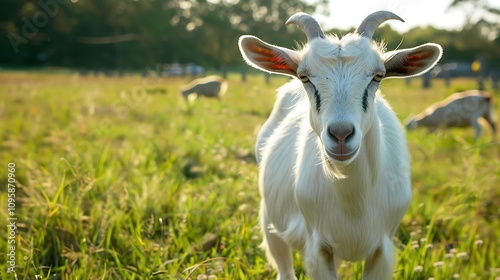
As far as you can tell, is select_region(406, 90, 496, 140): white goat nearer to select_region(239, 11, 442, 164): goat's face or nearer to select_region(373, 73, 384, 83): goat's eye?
select_region(239, 11, 442, 164): goat's face

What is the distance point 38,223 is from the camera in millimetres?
3680

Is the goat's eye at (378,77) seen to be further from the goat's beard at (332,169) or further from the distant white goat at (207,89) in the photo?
the distant white goat at (207,89)

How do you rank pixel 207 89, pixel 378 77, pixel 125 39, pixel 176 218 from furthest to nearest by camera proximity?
pixel 125 39
pixel 207 89
pixel 176 218
pixel 378 77

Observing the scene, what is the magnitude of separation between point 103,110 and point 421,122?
24.2ft

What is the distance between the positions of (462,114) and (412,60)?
9.08 meters

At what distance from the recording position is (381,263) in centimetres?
264

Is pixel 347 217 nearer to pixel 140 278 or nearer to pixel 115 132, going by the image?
pixel 140 278

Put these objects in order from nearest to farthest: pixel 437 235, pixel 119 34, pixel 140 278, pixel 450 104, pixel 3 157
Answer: pixel 140 278 < pixel 437 235 < pixel 3 157 < pixel 450 104 < pixel 119 34

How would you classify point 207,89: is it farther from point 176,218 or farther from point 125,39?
point 125,39

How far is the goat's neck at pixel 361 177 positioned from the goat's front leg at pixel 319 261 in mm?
269

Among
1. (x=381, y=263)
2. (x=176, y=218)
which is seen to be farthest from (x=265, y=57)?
(x=176, y=218)

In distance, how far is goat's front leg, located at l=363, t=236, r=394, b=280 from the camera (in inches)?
104

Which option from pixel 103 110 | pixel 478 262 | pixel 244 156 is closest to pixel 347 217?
pixel 478 262

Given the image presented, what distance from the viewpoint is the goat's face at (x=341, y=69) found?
2.13 m
